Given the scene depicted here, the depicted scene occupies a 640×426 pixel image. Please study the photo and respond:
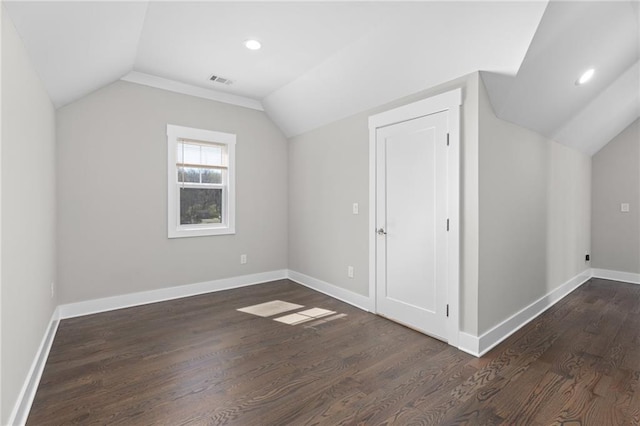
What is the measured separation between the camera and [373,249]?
351 centimetres

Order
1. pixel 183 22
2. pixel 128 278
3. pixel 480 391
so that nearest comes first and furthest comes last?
pixel 480 391 → pixel 183 22 → pixel 128 278

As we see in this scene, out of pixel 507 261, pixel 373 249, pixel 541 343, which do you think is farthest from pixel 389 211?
pixel 541 343

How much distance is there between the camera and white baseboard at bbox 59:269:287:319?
339cm

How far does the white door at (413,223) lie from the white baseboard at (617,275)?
4.14 meters

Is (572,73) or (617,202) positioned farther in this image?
(617,202)

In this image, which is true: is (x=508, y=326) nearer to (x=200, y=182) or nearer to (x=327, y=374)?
(x=327, y=374)

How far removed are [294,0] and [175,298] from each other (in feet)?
11.6

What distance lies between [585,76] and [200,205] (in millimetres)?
4524

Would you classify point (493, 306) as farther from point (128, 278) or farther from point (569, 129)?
point (128, 278)

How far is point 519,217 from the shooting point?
10.0ft

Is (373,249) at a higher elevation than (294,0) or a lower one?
lower

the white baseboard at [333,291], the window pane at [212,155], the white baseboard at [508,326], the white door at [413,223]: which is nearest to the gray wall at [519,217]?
the white baseboard at [508,326]

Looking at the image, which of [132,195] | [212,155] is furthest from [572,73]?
[132,195]

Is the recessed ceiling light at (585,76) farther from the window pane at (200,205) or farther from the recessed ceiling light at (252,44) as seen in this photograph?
the window pane at (200,205)
